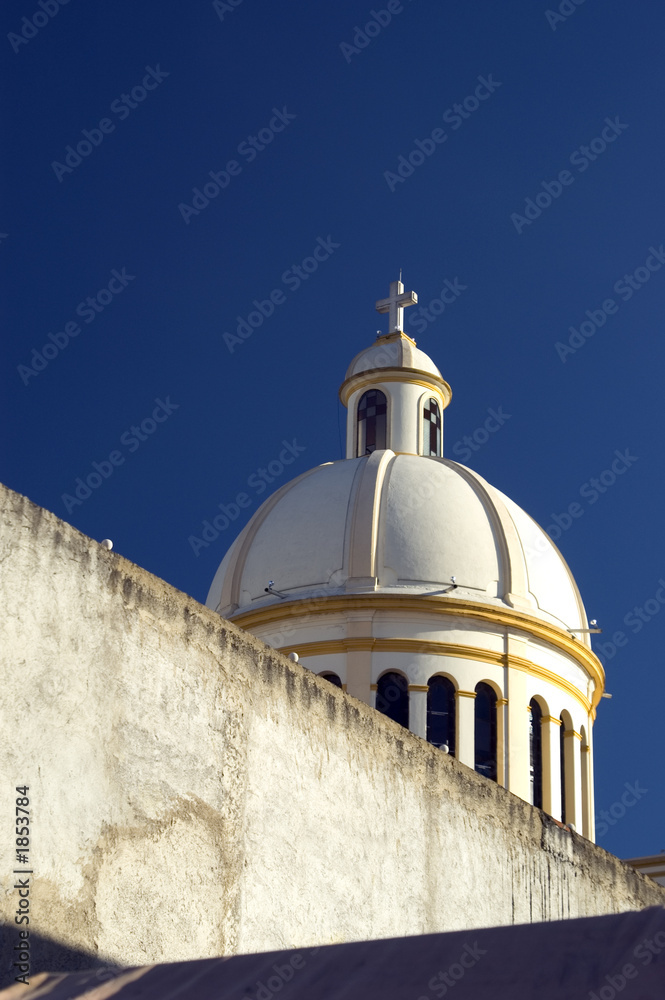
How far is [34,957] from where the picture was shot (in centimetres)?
727

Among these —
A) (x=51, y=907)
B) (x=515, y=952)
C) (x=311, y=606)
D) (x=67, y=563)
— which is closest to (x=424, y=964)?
(x=515, y=952)

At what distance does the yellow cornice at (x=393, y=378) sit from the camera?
2523 cm

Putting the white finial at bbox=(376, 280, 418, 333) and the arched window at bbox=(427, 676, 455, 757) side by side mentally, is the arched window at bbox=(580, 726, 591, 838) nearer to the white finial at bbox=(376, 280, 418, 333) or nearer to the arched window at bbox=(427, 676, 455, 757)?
the arched window at bbox=(427, 676, 455, 757)

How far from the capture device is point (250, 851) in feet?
29.4

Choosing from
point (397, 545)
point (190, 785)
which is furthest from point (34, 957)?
point (397, 545)

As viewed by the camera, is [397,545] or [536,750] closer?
[536,750]

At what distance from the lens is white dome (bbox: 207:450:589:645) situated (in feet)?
72.0

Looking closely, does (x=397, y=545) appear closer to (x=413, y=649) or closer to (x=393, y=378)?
(x=413, y=649)

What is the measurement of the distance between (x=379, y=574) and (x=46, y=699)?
46.8 ft

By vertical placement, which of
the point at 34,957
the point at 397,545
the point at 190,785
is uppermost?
the point at 397,545

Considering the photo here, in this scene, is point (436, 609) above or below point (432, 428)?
below

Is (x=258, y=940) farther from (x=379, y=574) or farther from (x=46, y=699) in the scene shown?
(x=379, y=574)

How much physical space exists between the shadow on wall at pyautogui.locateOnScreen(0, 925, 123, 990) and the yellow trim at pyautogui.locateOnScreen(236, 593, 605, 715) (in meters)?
13.8

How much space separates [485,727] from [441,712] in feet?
2.43
